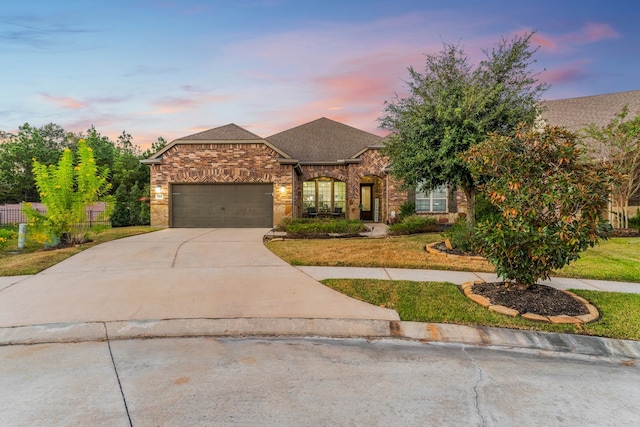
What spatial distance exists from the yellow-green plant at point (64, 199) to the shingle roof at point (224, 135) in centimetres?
710

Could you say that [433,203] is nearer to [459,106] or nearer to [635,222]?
[635,222]

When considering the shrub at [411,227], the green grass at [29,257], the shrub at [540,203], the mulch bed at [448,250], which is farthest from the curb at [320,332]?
the shrub at [411,227]

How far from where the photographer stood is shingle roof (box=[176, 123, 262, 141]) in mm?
17627

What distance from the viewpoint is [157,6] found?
9992 millimetres

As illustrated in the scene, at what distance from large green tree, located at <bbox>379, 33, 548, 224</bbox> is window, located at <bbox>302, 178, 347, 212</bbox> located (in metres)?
10.7

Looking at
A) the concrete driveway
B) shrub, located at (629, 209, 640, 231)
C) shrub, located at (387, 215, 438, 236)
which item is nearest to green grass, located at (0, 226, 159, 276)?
the concrete driveway

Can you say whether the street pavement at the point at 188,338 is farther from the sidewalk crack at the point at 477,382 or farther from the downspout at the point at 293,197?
the downspout at the point at 293,197

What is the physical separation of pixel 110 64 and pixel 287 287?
39.1 feet

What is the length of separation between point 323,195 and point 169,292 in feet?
51.6

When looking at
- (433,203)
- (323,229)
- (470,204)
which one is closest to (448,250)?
(470,204)

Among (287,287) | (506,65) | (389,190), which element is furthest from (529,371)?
(389,190)

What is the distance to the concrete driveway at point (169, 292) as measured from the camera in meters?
4.72

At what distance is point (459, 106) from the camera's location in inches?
350

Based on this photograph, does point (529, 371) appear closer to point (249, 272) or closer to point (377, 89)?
point (249, 272)
